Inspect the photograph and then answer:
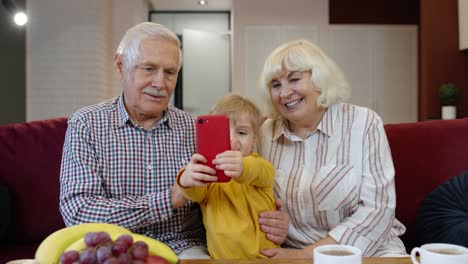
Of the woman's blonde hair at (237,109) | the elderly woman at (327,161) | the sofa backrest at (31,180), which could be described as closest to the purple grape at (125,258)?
the woman's blonde hair at (237,109)

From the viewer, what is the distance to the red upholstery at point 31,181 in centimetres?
185

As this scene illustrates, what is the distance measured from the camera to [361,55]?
6059 mm

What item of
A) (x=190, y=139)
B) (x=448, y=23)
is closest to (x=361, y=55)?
(x=448, y=23)

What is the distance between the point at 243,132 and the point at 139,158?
Result: 37 centimetres

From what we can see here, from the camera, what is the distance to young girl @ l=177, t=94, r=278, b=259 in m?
1.31

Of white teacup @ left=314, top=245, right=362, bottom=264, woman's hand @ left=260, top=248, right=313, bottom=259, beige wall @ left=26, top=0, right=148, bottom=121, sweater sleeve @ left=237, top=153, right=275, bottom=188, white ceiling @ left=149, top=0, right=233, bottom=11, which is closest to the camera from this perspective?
white teacup @ left=314, top=245, right=362, bottom=264

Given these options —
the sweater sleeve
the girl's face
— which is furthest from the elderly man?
the girl's face

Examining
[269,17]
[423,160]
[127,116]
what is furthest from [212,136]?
[269,17]

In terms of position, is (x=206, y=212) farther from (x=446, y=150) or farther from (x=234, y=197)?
(x=446, y=150)

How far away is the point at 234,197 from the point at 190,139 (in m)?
0.35

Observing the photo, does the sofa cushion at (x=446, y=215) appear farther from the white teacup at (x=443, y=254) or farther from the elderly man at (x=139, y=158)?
the white teacup at (x=443, y=254)

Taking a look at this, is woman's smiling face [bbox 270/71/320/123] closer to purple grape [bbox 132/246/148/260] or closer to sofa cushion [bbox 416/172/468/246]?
sofa cushion [bbox 416/172/468/246]

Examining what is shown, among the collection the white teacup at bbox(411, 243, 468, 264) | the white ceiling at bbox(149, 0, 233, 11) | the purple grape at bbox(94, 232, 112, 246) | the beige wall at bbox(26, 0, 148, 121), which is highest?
the white ceiling at bbox(149, 0, 233, 11)

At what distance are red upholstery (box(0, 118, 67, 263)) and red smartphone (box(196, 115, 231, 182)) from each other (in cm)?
97
